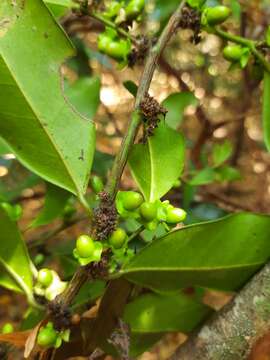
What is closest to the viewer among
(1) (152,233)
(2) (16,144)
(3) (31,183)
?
(2) (16,144)

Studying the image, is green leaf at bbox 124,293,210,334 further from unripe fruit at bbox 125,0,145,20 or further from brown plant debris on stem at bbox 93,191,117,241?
unripe fruit at bbox 125,0,145,20

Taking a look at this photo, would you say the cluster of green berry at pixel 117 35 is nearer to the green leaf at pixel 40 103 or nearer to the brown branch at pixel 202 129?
the green leaf at pixel 40 103

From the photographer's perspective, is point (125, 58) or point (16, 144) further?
point (125, 58)

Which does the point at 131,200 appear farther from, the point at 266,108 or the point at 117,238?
the point at 266,108

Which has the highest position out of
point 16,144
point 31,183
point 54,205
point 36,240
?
point 16,144

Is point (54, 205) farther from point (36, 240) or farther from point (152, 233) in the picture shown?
point (36, 240)

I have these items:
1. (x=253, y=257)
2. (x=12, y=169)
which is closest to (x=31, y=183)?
(x=12, y=169)

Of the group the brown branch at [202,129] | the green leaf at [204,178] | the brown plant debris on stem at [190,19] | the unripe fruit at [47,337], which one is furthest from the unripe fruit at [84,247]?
the brown branch at [202,129]
